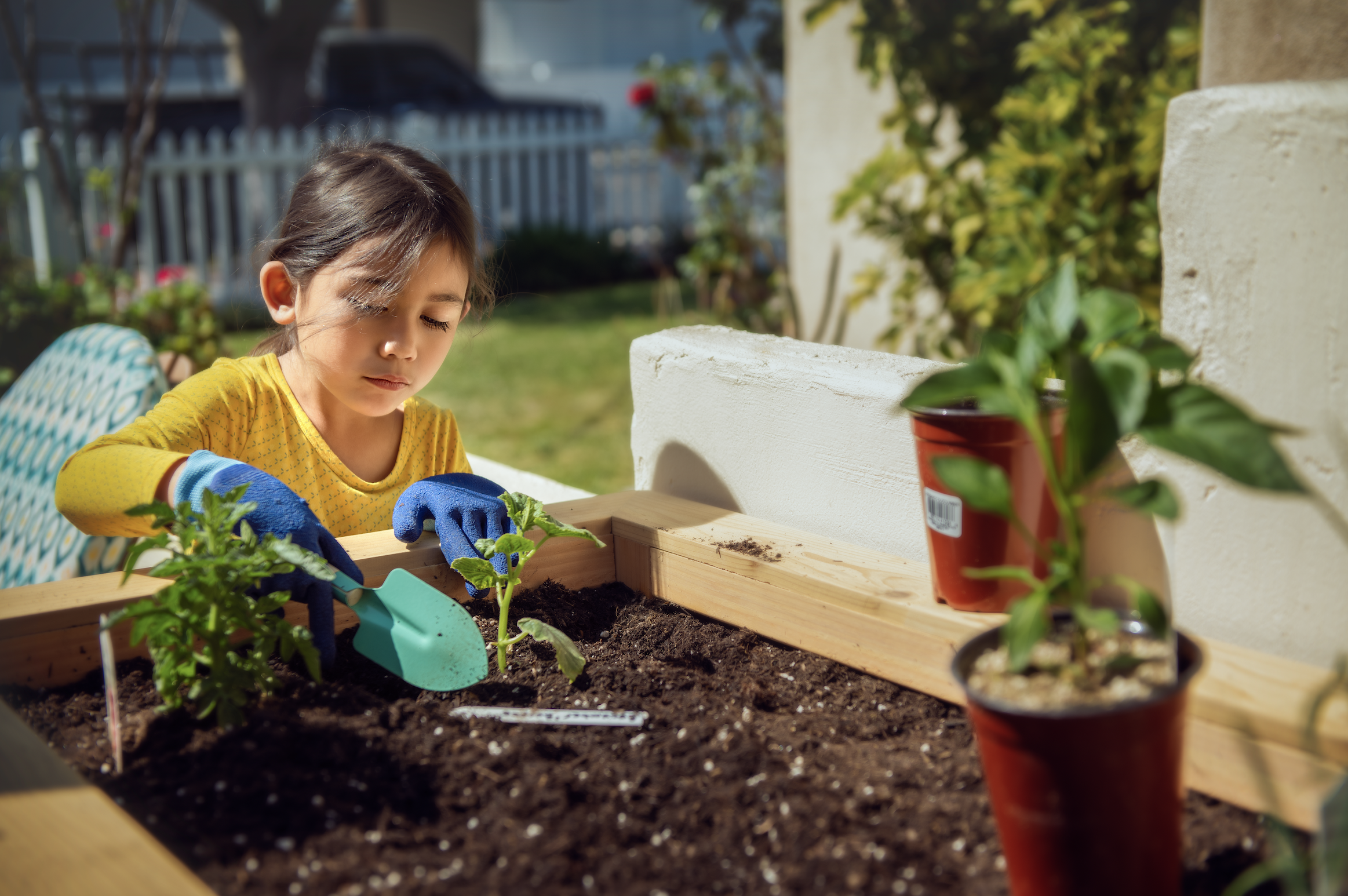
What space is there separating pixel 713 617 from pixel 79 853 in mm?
989

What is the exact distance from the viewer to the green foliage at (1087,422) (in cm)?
86

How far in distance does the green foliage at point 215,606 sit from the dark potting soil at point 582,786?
53mm

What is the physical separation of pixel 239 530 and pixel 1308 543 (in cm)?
141

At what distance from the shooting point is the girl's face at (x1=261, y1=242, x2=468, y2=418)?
190 centimetres

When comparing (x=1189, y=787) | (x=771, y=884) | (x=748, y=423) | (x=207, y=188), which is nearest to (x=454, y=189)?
(x=748, y=423)

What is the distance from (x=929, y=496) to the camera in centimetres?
138

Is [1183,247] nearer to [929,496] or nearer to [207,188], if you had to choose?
[929,496]

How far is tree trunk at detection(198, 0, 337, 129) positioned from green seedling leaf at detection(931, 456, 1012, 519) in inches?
389

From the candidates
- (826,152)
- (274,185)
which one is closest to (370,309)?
(826,152)

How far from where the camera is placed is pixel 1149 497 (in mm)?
897

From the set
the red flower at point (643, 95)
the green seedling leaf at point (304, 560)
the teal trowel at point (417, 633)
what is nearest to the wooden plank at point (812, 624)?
the teal trowel at point (417, 633)

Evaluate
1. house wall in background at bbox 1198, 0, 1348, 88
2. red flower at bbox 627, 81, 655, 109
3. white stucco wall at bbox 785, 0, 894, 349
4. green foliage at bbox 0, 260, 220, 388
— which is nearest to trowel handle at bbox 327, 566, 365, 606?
house wall in background at bbox 1198, 0, 1348, 88

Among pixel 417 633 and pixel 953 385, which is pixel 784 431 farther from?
pixel 953 385

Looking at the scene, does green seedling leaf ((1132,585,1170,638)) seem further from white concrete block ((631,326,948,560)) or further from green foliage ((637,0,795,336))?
green foliage ((637,0,795,336))
